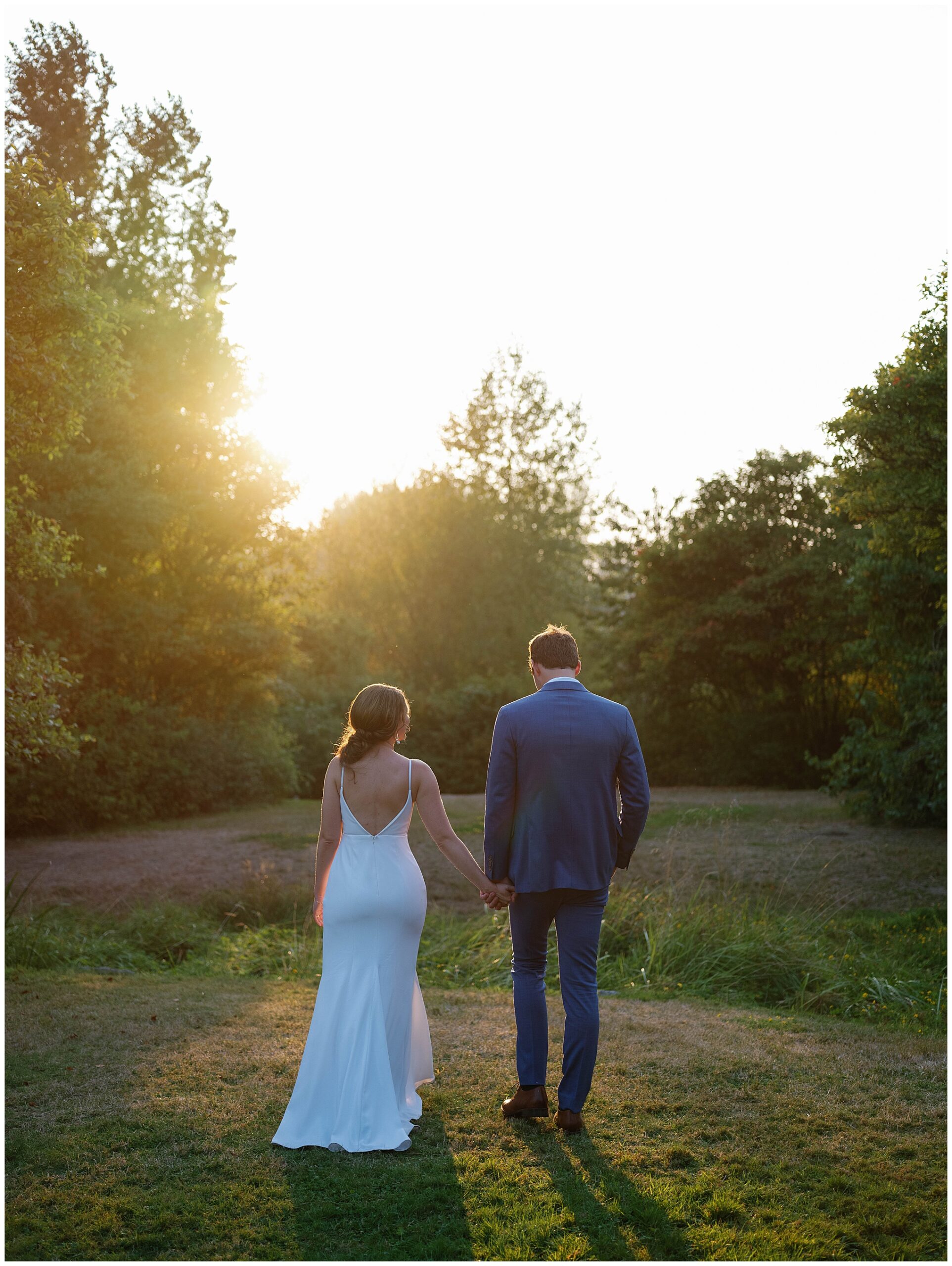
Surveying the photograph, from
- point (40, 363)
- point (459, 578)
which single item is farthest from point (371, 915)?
point (459, 578)

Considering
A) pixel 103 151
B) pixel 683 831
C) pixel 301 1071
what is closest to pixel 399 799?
pixel 301 1071

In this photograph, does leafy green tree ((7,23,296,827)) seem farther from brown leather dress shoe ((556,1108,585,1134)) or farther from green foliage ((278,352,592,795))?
brown leather dress shoe ((556,1108,585,1134))

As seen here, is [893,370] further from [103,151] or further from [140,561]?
[103,151]

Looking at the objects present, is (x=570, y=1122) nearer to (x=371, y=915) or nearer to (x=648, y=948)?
(x=371, y=915)

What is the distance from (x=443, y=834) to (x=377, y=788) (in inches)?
13.9

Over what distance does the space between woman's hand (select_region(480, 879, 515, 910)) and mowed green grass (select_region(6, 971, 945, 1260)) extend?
973mm

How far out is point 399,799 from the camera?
15.5 ft

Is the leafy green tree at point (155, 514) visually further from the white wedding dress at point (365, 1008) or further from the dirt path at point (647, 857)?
the white wedding dress at point (365, 1008)

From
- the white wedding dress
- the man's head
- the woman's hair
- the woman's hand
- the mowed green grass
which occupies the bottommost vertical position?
the mowed green grass

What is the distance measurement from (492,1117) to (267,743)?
1703 cm

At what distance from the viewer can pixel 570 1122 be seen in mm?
4684

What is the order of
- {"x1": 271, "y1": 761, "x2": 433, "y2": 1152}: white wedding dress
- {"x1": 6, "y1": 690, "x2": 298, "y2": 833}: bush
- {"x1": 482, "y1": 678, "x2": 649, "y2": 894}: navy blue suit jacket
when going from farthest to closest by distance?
1. {"x1": 6, "y1": 690, "x2": 298, "y2": 833}: bush
2. {"x1": 482, "y1": 678, "x2": 649, "y2": 894}: navy blue suit jacket
3. {"x1": 271, "y1": 761, "x2": 433, "y2": 1152}: white wedding dress

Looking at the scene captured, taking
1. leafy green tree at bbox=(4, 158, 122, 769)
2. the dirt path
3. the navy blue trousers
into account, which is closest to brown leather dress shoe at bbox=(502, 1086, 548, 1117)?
the navy blue trousers

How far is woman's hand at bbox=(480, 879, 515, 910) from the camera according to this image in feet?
15.4
